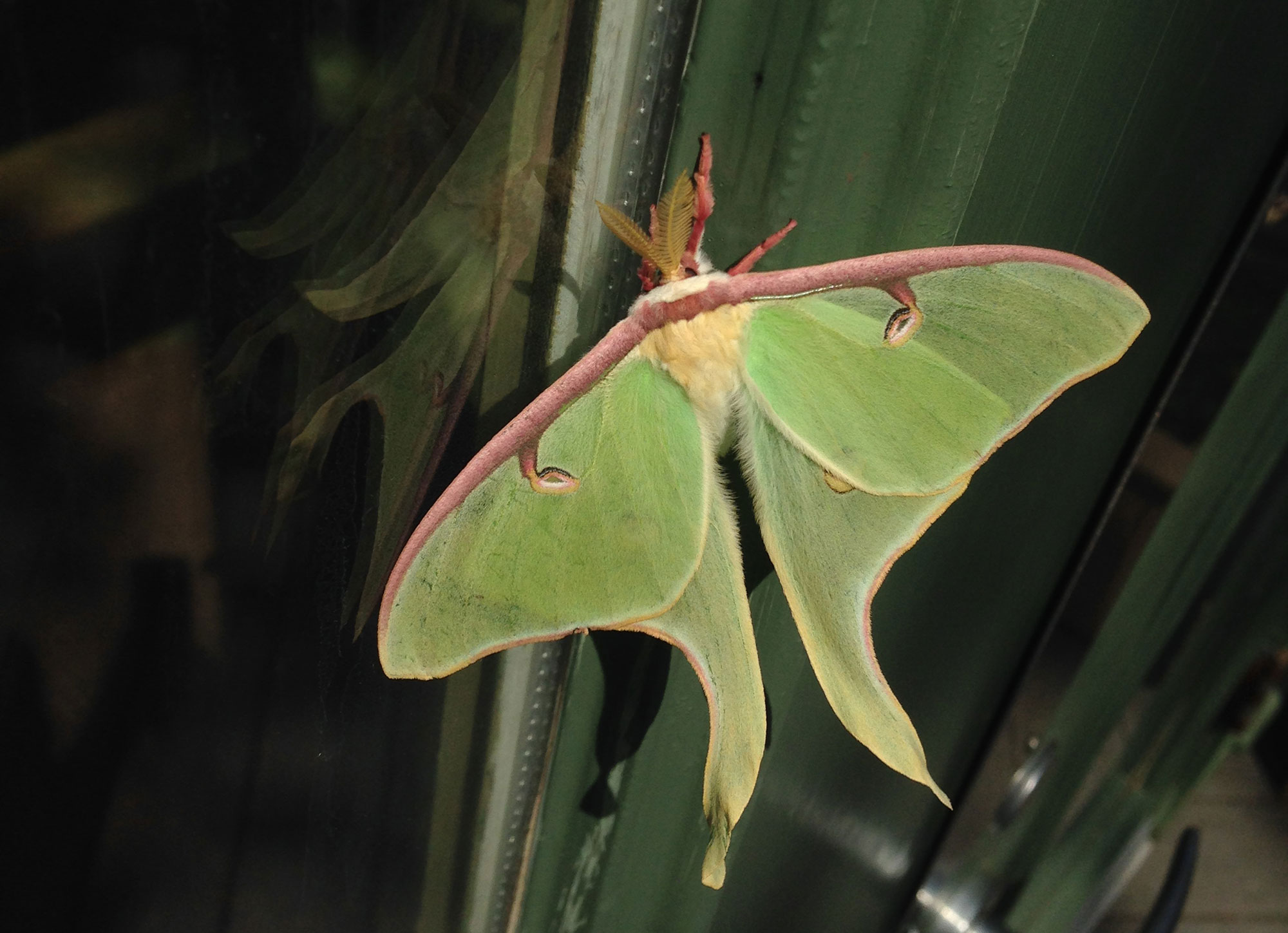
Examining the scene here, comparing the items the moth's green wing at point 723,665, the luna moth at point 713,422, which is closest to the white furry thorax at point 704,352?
the luna moth at point 713,422

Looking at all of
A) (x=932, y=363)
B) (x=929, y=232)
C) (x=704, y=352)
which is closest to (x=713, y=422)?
(x=704, y=352)

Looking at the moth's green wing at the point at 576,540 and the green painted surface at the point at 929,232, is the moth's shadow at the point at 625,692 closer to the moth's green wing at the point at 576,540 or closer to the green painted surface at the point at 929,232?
the green painted surface at the point at 929,232

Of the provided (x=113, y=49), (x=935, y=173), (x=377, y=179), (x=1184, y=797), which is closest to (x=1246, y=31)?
(x=935, y=173)

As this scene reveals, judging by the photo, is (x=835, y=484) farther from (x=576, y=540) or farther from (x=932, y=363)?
(x=576, y=540)

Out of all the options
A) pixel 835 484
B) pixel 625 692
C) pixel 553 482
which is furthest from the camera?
pixel 625 692

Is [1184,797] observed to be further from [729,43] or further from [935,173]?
[729,43]

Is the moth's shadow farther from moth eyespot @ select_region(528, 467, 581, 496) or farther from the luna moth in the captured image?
moth eyespot @ select_region(528, 467, 581, 496)

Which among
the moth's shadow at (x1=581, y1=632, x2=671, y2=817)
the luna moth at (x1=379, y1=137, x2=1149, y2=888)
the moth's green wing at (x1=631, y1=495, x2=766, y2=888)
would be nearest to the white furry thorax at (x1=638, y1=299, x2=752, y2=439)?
the luna moth at (x1=379, y1=137, x2=1149, y2=888)

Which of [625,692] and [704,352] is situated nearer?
[704,352]
